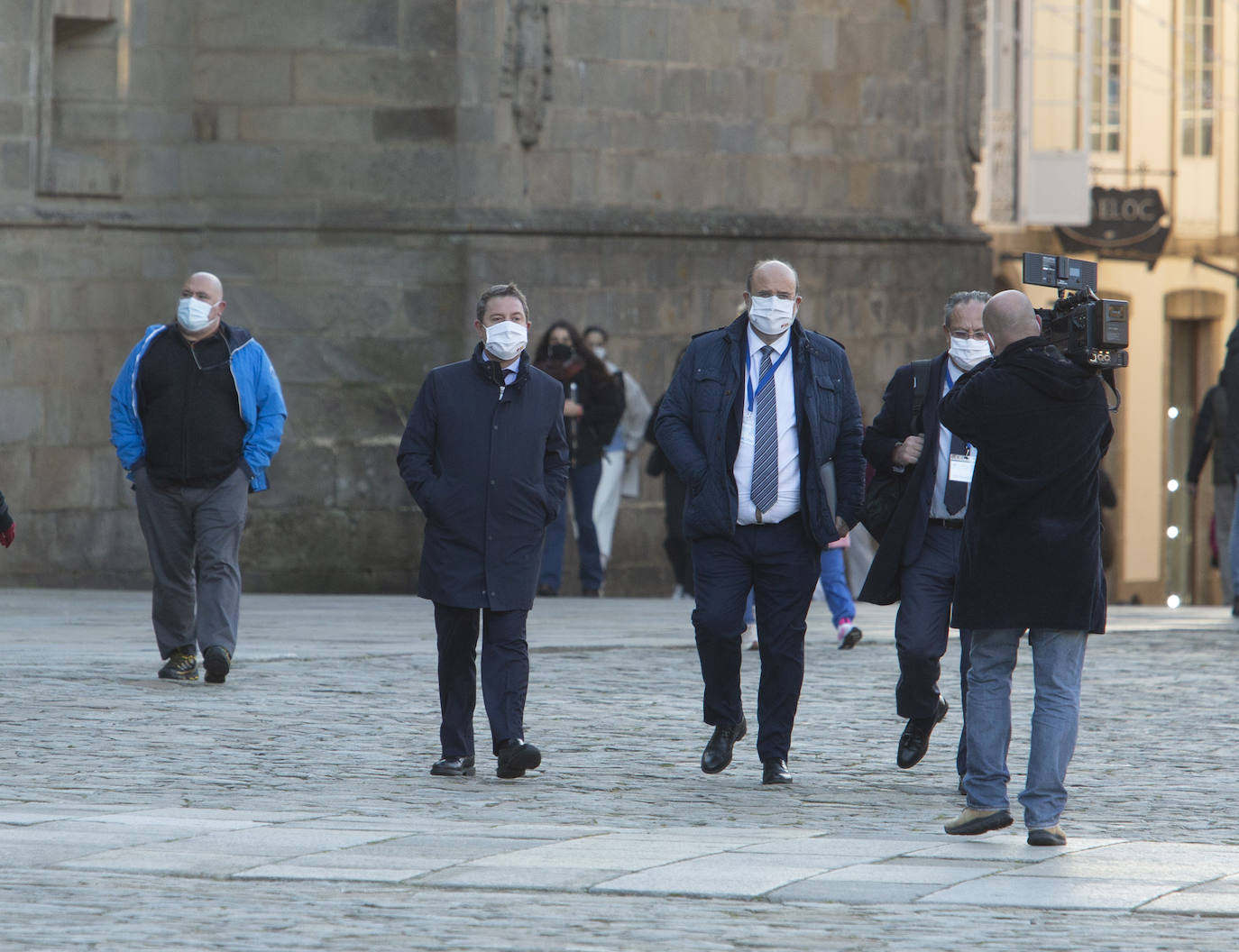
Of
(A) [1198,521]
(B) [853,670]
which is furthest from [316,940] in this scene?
(A) [1198,521]

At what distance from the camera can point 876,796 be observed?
7996mm

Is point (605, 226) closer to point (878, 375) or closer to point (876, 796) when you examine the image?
point (878, 375)

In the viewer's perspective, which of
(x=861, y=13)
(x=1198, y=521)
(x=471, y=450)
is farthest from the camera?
(x=1198, y=521)

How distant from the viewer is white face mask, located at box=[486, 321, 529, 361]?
336 inches

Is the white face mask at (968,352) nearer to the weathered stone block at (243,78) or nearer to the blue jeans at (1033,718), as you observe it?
the blue jeans at (1033,718)

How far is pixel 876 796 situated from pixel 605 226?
1014 cm

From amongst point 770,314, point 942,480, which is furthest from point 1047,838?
point 770,314

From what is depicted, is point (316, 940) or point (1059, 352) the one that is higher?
point (1059, 352)

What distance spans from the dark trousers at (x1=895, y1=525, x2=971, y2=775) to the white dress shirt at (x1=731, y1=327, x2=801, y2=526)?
1.53ft

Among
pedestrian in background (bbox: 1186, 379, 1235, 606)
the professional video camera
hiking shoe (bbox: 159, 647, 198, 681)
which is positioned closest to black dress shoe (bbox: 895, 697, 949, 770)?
the professional video camera

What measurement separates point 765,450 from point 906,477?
0.49 m

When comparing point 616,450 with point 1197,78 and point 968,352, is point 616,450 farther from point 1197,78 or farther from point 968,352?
point 1197,78

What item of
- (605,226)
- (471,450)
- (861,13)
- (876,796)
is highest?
(861,13)

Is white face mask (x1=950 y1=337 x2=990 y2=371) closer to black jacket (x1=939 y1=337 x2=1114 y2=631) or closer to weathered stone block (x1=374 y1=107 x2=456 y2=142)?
black jacket (x1=939 y1=337 x2=1114 y2=631)
